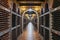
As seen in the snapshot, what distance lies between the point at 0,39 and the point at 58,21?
5.69ft

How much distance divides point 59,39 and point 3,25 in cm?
143

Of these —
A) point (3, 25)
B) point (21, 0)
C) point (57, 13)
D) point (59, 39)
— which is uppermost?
point (21, 0)

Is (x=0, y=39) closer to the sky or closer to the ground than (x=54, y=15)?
closer to the ground

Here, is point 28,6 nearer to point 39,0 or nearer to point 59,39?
point 39,0

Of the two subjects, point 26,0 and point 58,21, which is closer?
point 58,21

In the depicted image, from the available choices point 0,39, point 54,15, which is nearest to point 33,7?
point 54,15

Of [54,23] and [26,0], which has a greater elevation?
[26,0]

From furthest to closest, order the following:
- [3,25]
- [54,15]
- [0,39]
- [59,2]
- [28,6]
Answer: [28,6] → [54,15] → [59,2] → [3,25] → [0,39]

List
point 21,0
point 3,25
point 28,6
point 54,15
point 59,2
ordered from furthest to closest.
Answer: point 28,6 → point 21,0 → point 54,15 → point 59,2 → point 3,25

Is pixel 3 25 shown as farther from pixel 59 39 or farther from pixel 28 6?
pixel 28 6

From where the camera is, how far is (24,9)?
41.0 feet

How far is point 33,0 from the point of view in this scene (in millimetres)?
10086

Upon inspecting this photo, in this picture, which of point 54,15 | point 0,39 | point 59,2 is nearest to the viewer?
point 0,39

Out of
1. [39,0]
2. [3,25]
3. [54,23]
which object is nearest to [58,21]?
[54,23]
